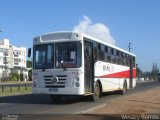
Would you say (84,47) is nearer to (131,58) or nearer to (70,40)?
(70,40)

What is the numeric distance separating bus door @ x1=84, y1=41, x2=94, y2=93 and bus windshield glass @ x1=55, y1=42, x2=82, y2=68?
2.06ft

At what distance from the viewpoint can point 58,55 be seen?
72.7 feet

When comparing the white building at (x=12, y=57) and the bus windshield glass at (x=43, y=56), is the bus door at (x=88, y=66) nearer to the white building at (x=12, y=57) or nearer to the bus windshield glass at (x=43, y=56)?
the bus windshield glass at (x=43, y=56)

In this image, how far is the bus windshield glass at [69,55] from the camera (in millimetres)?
21875

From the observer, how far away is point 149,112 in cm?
1669

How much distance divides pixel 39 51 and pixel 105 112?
707 centimetres

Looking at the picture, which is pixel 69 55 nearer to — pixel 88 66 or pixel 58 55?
pixel 58 55

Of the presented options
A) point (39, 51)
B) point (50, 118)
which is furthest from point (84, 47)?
point (50, 118)

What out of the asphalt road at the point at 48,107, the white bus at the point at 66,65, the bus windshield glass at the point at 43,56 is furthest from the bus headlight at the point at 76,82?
the bus windshield glass at the point at 43,56

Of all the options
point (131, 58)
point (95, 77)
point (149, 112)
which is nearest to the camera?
point (149, 112)

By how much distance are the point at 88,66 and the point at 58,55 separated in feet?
6.26

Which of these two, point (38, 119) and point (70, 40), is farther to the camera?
point (70, 40)

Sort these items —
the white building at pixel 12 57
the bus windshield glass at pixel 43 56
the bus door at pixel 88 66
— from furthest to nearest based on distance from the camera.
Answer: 1. the white building at pixel 12 57
2. the bus door at pixel 88 66
3. the bus windshield glass at pixel 43 56

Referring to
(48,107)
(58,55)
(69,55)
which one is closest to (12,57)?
(58,55)
